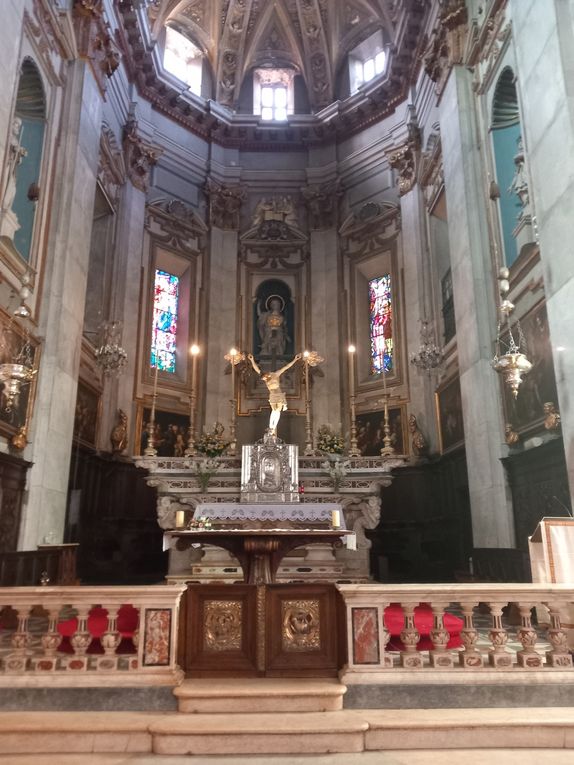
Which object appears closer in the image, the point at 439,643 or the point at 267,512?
the point at 439,643

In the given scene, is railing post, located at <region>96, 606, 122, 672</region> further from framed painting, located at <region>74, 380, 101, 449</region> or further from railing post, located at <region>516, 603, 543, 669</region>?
framed painting, located at <region>74, 380, 101, 449</region>

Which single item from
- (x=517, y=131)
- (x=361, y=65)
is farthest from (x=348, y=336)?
(x=361, y=65)

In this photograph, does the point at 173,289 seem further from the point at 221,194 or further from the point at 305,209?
the point at 305,209

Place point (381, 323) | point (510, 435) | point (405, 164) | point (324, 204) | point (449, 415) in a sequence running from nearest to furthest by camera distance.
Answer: point (510, 435) → point (449, 415) → point (405, 164) → point (381, 323) → point (324, 204)

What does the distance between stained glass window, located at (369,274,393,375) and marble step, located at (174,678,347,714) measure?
40.6 feet

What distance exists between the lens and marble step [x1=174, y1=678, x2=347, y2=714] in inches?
161

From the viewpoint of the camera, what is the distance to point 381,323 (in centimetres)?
1697

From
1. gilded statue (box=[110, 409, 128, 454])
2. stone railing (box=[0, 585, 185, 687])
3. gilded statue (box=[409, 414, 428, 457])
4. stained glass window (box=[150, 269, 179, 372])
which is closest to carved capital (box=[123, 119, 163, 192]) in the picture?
stained glass window (box=[150, 269, 179, 372])

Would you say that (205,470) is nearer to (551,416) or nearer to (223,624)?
(551,416)

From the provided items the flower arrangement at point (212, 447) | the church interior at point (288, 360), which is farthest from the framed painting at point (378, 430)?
the flower arrangement at point (212, 447)

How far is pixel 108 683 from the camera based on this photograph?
4164mm

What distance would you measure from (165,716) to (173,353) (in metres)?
13.6

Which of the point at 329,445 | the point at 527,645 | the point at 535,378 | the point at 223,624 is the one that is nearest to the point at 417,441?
A: the point at 329,445

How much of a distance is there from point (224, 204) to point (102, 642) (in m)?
15.8
